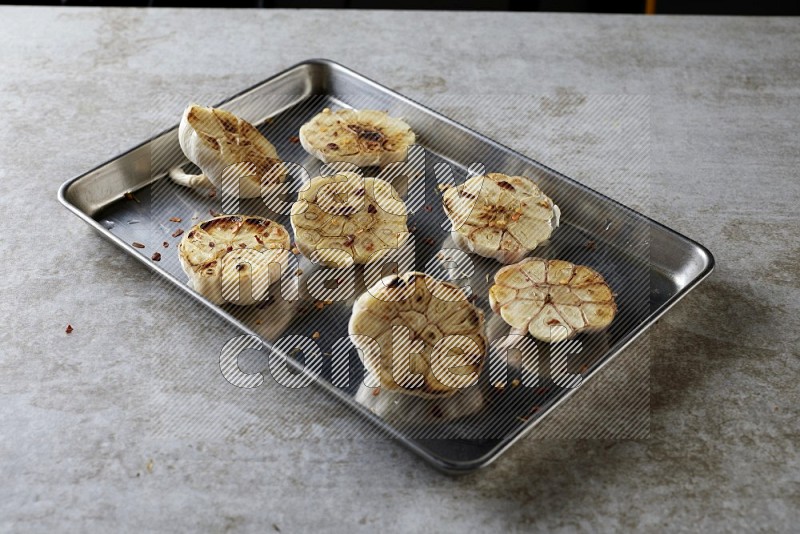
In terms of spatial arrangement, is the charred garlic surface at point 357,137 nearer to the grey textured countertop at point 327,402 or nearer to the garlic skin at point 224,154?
the garlic skin at point 224,154

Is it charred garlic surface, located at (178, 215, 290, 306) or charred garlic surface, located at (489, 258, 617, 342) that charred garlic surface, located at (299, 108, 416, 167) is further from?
charred garlic surface, located at (489, 258, 617, 342)

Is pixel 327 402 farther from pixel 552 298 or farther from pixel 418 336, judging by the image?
pixel 552 298

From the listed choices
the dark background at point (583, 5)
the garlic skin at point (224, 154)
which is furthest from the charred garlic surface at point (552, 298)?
the dark background at point (583, 5)

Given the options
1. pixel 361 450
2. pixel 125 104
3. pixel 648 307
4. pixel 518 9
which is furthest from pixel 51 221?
pixel 518 9

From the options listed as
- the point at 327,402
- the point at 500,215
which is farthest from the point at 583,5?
the point at 327,402

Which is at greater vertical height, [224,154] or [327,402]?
[224,154]

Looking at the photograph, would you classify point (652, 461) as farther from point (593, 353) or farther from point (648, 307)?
point (648, 307)

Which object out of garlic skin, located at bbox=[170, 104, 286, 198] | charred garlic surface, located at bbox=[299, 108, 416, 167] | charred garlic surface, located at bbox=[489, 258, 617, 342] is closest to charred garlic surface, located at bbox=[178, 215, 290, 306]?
garlic skin, located at bbox=[170, 104, 286, 198]

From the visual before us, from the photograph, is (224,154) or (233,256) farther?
(224,154)
